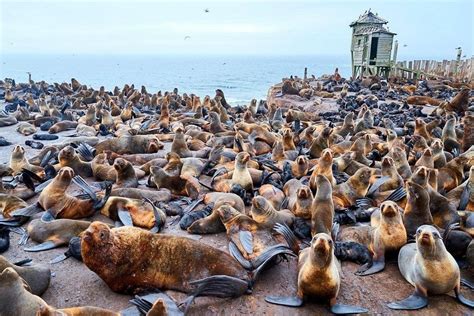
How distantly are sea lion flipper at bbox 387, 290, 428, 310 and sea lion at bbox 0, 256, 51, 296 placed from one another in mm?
3116

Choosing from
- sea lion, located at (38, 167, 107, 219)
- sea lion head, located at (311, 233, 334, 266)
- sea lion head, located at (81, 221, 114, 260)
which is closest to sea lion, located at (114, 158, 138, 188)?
sea lion, located at (38, 167, 107, 219)

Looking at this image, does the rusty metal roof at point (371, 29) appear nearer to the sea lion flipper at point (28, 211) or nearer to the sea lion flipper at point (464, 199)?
the sea lion flipper at point (464, 199)

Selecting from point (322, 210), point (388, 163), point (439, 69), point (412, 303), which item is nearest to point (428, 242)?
point (412, 303)

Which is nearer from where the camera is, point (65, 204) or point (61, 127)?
point (65, 204)

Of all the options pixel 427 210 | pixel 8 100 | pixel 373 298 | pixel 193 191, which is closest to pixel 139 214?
pixel 193 191

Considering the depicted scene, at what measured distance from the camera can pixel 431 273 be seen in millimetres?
3391

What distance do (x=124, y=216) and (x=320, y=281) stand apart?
242 centimetres

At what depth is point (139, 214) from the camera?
4664mm

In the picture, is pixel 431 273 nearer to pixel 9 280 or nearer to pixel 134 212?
pixel 134 212

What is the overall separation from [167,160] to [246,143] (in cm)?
183

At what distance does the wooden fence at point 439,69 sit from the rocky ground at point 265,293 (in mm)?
22384

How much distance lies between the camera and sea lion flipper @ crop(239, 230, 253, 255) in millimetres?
3861

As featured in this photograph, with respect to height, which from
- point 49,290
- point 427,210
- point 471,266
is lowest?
point 49,290

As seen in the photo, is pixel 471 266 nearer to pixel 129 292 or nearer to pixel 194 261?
pixel 194 261
